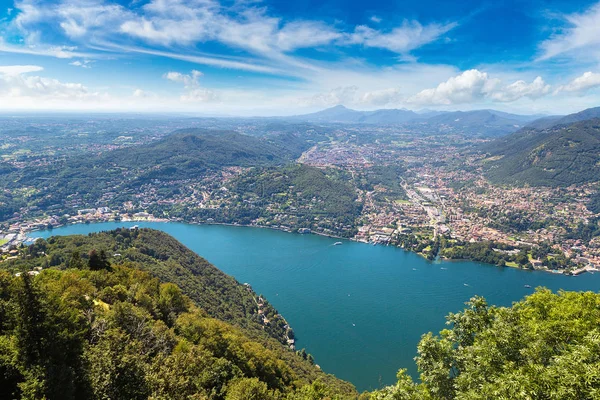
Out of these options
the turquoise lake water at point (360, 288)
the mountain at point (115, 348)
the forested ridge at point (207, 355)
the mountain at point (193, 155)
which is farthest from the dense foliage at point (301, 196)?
the forested ridge at point (207, 355)

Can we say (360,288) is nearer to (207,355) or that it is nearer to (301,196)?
(207,355)

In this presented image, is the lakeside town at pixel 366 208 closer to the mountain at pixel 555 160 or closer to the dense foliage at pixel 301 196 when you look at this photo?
the dense foliage at pixel 301 196

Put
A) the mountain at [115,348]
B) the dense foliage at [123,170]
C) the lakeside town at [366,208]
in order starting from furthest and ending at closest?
the dense foliage at [123,170]
the lakeside town at [366,208]
the mountain at [115,348]

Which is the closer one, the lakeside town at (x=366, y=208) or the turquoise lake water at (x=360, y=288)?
the turquoise lake water at (x=360, y=288)

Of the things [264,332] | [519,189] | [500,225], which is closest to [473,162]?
[519,189]

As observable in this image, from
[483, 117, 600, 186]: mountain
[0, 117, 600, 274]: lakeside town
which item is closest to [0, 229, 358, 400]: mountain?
[0, 117, 600, 274]: lakeside town

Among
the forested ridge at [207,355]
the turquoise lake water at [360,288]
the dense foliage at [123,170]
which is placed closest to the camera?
the forested ridge at [207,355]

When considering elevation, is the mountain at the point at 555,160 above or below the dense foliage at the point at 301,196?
above
